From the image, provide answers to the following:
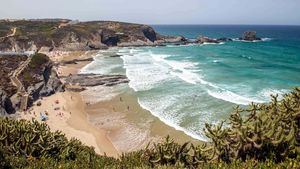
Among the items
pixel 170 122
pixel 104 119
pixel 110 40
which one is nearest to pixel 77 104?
pixel 104 119

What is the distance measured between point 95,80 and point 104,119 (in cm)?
1909

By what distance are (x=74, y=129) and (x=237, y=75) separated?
3300cm

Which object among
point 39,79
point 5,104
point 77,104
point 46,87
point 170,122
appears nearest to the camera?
point 170,122

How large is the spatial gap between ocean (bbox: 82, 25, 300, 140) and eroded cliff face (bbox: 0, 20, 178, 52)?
776 inches

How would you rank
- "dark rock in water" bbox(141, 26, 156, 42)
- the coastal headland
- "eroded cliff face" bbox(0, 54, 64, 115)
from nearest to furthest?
the coastal headland, "eroded cliff face" bbox(0, 54, 64, 115), "dark rock in water" bbox(141, 26, 156, 42)

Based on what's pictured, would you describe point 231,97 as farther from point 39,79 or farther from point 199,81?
point 39,79

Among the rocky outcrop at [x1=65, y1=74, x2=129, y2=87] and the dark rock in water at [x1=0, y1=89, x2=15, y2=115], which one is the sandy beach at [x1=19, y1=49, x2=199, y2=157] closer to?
the dark rock in water at [x1=0, y1=89, x2=15, y2=115]

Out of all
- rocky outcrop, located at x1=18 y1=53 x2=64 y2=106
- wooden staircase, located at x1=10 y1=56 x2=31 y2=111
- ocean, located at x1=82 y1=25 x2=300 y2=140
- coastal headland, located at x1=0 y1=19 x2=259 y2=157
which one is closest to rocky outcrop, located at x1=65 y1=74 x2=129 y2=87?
coastal headland, located at x1=0 y1=19 x2=259 y2=157

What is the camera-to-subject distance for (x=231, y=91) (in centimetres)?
5159

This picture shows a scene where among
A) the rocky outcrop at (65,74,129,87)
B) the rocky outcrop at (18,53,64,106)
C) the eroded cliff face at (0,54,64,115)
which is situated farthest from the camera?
the rocky outcrop at (65,74,129,87)

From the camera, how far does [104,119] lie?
1699 inches

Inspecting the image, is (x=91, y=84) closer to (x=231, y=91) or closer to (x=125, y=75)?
(x=125, y=75)

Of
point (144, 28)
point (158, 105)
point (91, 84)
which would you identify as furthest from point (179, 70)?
point (144, 28)

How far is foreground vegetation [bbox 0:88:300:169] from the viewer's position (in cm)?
1711
